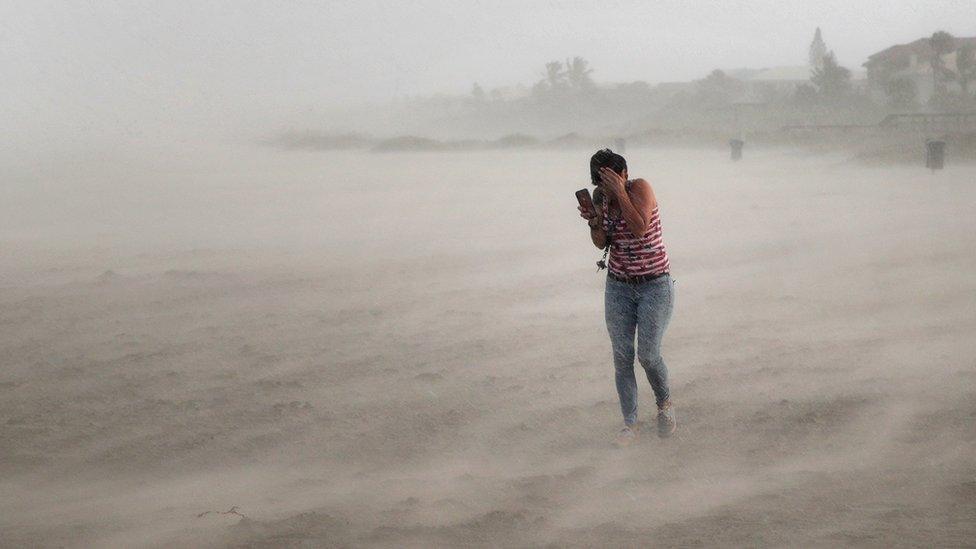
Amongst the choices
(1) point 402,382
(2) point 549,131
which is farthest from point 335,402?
(2) point 549,131

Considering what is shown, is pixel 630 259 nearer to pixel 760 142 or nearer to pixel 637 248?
pixel 637 248

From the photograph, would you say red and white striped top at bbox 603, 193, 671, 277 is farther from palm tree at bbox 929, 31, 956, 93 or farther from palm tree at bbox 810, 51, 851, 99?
palm tree at bbox 810, 51, 851, 99

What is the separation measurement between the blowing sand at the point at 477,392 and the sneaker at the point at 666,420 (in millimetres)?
70

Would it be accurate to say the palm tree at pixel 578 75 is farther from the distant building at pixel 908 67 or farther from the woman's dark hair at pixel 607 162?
the woman's dark hair at pixel 607 162

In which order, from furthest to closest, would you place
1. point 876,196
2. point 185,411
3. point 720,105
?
point 720,105
point 876,196
point 185,411

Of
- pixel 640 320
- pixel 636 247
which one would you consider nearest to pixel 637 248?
pixel 636 247

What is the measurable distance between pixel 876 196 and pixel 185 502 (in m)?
15.8

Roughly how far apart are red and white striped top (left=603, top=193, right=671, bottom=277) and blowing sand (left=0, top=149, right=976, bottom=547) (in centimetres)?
108

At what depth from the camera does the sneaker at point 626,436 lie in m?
5.06

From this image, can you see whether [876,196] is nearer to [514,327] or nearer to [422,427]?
[514,327]

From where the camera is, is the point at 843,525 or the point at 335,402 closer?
the point at 843,525

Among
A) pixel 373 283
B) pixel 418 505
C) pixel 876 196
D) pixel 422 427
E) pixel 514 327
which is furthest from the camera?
pixel 876 196

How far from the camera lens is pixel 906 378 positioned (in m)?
6.05

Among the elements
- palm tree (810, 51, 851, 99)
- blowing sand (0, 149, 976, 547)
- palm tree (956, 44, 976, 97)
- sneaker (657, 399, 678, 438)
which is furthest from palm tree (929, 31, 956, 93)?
sneaker (657, 399, 678, 438)
